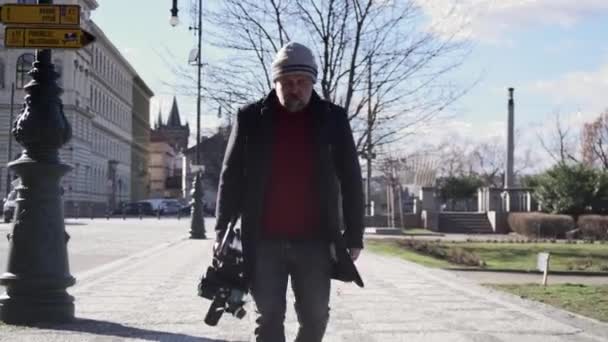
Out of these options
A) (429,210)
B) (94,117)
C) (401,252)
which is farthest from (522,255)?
(94,117)

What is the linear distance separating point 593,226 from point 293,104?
3638 centimetres

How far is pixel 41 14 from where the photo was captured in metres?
7.77

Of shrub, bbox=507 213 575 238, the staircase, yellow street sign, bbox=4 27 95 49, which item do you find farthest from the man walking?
the staircase

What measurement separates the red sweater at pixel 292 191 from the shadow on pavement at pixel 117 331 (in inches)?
114

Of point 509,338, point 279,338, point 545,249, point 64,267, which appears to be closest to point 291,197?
point 279,338

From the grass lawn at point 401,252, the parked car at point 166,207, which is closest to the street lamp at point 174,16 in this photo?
the grass lawn at point 401,252

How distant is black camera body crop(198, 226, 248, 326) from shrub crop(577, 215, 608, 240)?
34.6 m

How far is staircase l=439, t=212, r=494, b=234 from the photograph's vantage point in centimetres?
4697

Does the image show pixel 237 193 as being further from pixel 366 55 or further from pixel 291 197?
pixel 366 55

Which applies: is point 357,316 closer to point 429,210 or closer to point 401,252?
point 401,252

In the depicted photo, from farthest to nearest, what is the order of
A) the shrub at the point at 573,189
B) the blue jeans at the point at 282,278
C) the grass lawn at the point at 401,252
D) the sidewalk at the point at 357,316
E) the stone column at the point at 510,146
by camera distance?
the stone column at the point at 510,146
the shrub at the point at 573,189
the grass lawn at the point at 401,252
the sidewalk at the point at 357,316
the blue jeans at the point at 282,278

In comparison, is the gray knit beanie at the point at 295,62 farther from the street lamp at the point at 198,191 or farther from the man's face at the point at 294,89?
the street lamp at the point at 198,191

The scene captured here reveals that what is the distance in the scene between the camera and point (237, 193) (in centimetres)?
461

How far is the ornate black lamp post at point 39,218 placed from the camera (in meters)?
7.75
